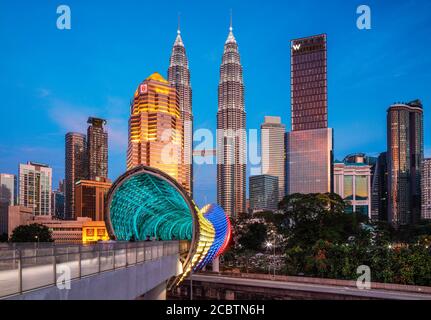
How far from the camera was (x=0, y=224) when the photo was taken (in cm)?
14788

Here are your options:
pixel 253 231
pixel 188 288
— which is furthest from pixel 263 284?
pixel 253 231

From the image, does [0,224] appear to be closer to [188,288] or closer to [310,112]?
[310,112]

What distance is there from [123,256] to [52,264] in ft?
16.1

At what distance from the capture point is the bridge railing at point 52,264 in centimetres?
820

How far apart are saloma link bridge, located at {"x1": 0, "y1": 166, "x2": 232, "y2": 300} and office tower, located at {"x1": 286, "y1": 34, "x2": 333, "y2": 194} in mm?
122466

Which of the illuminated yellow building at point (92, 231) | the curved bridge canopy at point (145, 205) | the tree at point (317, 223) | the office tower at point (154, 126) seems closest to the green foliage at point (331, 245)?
the tree at point (317, 223)

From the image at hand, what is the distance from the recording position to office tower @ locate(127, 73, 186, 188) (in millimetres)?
146375

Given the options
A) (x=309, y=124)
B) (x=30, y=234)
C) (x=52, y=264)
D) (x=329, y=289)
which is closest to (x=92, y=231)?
(x=30, y=234)

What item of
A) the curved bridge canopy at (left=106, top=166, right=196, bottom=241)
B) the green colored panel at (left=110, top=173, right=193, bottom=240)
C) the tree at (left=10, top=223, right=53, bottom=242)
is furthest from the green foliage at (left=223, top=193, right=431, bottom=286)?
the tree at (left=10, top=223, right=53, bottom=242)

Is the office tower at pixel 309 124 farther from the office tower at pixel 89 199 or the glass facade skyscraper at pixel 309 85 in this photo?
the office tower at pixel 89 199

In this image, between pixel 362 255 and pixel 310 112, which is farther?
pixel 310 112

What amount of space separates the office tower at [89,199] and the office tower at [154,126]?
4342 centimetres

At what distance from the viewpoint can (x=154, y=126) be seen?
146750mm
